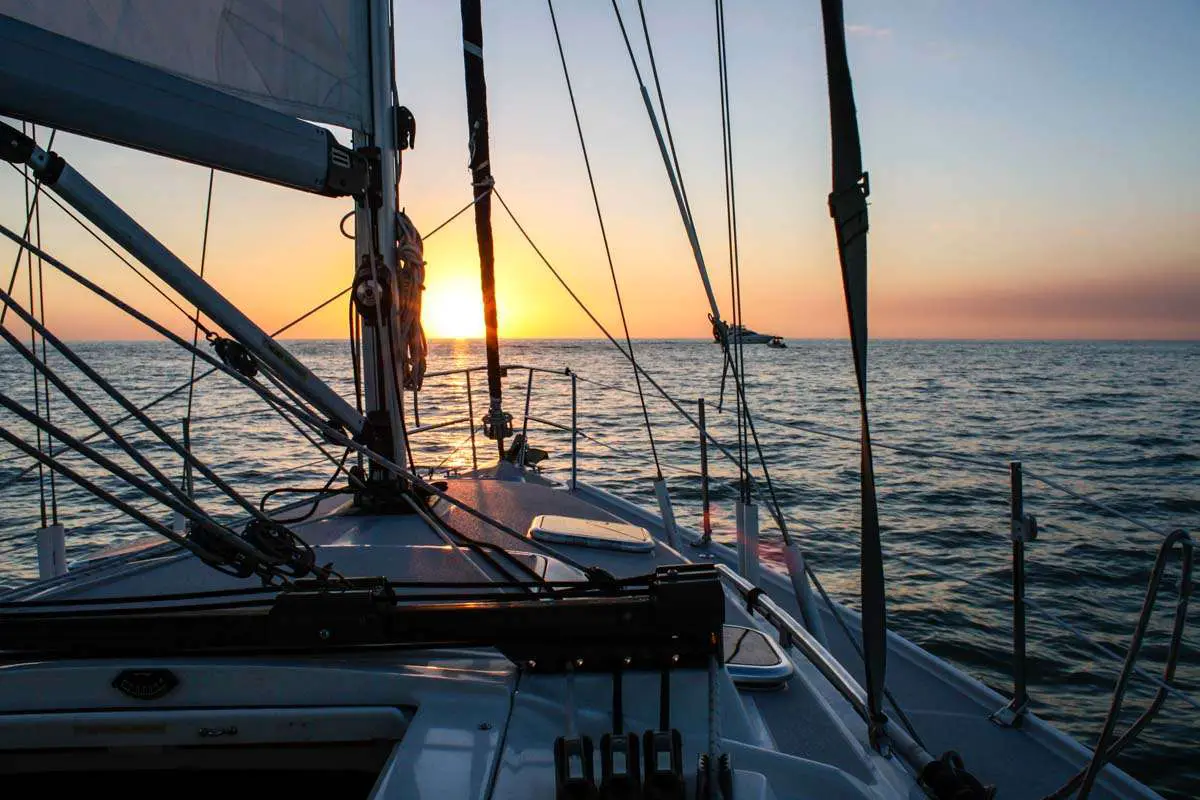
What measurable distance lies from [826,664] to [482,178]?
162 inches

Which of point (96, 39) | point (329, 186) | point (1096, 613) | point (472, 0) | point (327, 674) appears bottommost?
point (1096, 613)

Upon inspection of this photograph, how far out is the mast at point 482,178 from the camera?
17.4 ft

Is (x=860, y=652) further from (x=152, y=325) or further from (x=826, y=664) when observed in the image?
(x=152, y=325)

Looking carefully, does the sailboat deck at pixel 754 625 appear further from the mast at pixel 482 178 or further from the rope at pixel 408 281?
the mast at pixel 482 178

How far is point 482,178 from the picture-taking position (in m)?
5.31

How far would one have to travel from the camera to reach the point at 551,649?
1.65m

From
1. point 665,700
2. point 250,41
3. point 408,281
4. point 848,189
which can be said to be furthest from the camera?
point 408,281

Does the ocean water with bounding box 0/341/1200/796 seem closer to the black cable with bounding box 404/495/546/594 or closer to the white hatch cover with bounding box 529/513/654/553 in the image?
the white hatch cover with bounding box 529/513/654/553

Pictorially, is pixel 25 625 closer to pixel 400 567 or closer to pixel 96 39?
pixel 400 567

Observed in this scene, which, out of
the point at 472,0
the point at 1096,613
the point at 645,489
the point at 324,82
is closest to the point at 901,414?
the point at 645,489

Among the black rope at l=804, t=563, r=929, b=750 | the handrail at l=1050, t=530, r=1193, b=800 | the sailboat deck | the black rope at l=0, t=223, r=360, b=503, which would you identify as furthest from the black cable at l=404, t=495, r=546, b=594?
the handrail at l=1050, t=530, r=1193, b=800

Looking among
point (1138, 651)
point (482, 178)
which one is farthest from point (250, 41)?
point (1138, 651)

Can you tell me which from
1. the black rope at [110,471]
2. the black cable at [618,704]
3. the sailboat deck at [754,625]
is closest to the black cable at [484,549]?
the sailboat deck at [754,625]

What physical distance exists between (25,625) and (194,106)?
4.01 ft
